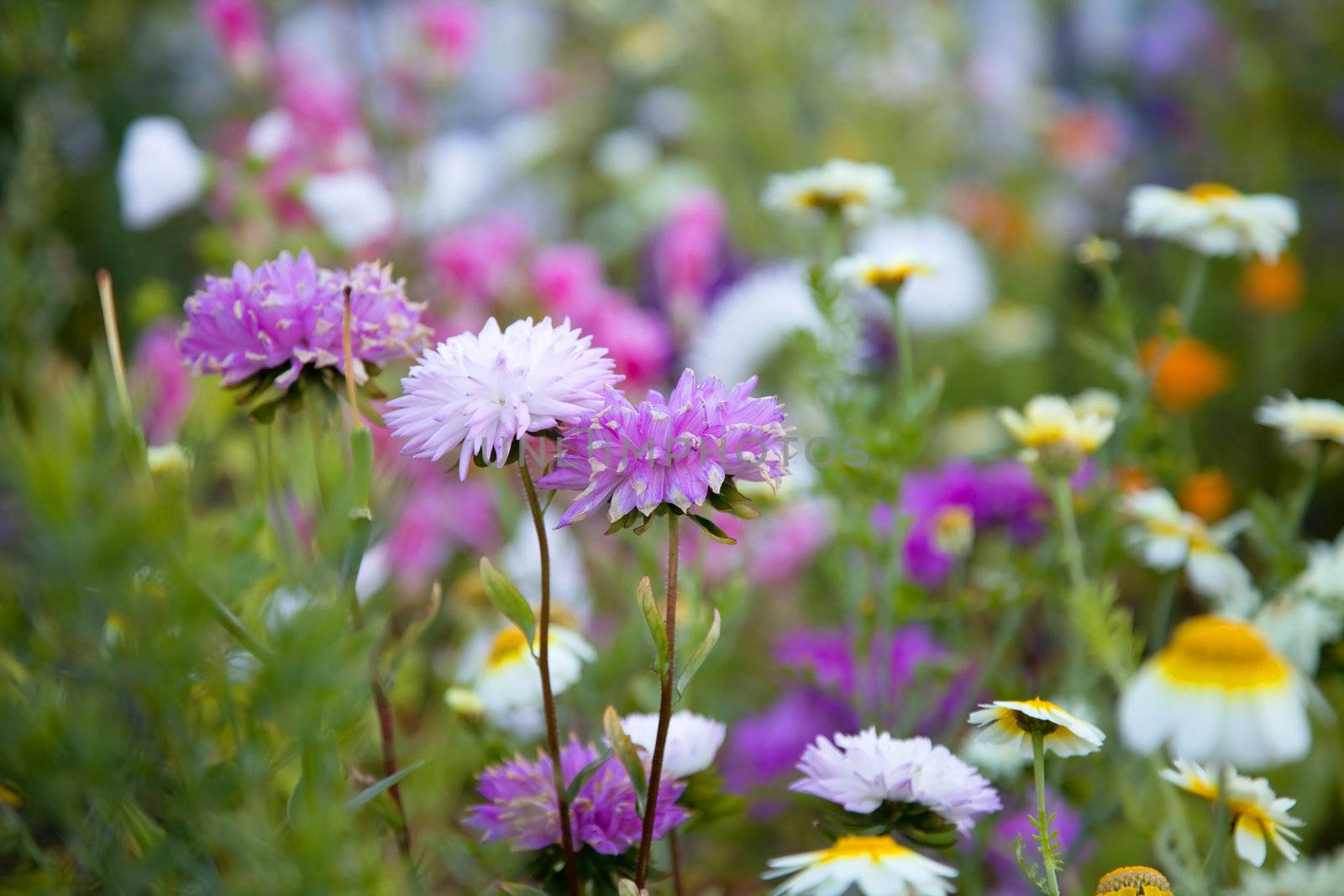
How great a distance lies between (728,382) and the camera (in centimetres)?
117

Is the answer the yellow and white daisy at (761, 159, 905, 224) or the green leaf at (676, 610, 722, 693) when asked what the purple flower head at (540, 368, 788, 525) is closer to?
the green leaf at (676, 610, 722, 693)

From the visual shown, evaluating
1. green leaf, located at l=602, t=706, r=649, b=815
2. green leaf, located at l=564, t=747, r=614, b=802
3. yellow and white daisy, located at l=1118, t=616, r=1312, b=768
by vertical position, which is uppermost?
yellow and white daisy, located at l=1118, t=616, r=1312, b=768

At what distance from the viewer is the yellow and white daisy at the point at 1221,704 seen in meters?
0.39

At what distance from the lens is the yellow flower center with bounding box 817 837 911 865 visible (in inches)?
16.7

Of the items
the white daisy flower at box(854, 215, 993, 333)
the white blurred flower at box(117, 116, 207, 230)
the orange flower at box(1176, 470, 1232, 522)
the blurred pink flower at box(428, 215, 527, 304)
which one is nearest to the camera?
the white blurred flower at box(117, 116, 207, 230)

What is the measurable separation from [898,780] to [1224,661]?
0.44ft

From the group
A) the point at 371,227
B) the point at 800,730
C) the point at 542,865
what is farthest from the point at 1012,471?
the point at 371,227

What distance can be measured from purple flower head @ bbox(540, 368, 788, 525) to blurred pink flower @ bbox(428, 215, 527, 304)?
811mm

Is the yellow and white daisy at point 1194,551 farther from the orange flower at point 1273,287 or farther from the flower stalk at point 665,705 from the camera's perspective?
the orange flower at point 1273,287

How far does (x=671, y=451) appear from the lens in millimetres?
410

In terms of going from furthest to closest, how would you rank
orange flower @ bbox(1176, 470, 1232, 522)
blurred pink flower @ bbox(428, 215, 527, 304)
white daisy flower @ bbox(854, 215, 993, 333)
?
white daisy flower @ bbox(854, 215, 993, 333), blurred pink flower @ bbox(428, 215, 527, 304), orange flower @ bbox(1176, 470, 1232, 522)

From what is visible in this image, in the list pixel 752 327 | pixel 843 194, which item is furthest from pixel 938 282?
pixel 843 194

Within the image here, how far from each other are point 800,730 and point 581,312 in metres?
0.47

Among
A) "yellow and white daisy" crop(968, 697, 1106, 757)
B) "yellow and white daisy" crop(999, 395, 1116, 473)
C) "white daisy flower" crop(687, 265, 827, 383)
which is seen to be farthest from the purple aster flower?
"white daisy flower" crop(687, 265, 827, 383)
